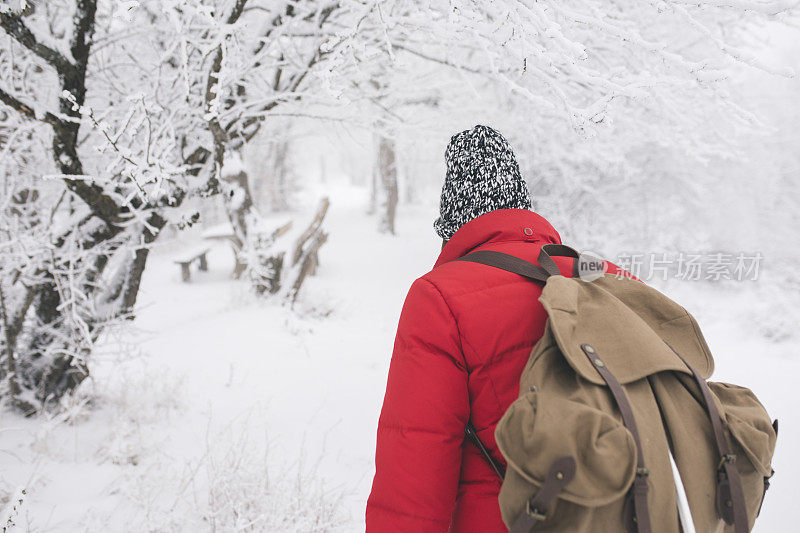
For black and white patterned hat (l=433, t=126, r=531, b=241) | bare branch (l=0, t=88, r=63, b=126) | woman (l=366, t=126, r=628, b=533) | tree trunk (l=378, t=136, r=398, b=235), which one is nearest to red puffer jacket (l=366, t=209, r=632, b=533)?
woman (l=366, t=126, r=628, b=533)

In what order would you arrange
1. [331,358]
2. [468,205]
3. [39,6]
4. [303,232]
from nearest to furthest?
1. [468,205]
2. [39,6]
3. [331,358]
4. [303,232]

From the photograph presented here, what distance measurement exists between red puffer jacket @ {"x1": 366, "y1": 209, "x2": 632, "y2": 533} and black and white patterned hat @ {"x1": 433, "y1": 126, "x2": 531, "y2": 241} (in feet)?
1.20

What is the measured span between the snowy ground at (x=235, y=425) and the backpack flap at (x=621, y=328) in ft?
5.95

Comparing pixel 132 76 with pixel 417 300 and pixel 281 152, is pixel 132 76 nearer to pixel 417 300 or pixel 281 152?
pixel 417 300

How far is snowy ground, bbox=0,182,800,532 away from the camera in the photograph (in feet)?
7.36

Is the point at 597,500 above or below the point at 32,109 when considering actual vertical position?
below

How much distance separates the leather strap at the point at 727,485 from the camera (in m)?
0.82

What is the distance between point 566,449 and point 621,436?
10 cm

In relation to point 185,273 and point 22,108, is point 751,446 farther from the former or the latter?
point 185,273

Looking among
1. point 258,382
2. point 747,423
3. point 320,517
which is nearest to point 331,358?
point 258,382

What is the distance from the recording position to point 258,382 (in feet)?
12.6

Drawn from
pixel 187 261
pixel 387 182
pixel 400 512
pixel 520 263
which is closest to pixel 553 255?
pixel 520 263

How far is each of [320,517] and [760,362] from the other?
5196 mm

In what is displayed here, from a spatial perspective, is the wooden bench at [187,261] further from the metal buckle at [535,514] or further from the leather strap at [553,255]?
the metal buckle at [535,514]
